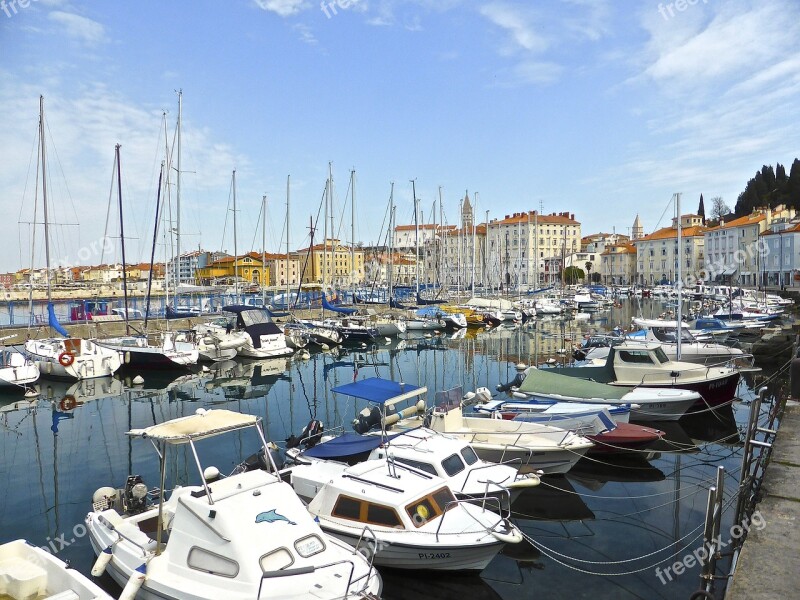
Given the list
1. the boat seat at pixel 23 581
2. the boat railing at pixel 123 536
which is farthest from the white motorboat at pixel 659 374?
the boat seat at pixel 23 581

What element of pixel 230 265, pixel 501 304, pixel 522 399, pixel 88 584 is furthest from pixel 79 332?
pixel 230 265

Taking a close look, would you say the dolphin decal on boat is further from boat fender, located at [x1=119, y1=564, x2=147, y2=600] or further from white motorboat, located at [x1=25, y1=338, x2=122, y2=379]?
white motorboat, located at [x1=25, y1=338, x2=122, y2=379]

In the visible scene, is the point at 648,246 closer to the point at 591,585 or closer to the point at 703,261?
the point at 703,261

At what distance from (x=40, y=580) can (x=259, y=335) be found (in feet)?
99.3

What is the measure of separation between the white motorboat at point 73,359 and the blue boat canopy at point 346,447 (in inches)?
843

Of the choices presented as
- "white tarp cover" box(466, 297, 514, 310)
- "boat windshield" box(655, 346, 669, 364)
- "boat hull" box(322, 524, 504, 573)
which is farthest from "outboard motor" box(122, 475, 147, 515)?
"white tarp cover" box(466, 297, 514, 310)

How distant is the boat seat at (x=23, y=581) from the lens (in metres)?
7.45

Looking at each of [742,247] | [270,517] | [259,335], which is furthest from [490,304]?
[742,247]

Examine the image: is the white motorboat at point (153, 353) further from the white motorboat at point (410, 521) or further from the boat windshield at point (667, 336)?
the boat windshield at point (667, 336)

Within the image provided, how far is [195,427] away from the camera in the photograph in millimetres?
9039

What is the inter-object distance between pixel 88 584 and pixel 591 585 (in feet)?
25.4

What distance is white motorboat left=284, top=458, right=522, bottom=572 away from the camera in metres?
9.09

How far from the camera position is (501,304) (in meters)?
65.2
